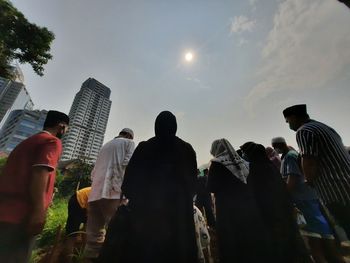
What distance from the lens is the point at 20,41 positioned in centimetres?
746

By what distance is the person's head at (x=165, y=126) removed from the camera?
2055mm

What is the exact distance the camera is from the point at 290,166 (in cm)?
274

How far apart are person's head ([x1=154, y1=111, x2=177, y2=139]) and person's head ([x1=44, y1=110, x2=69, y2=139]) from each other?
1.09m

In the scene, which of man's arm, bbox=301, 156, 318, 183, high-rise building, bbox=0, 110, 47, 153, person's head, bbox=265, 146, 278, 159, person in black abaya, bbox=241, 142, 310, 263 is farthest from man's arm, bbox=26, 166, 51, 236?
high-rise building, bbox=0, 110, 47, 153

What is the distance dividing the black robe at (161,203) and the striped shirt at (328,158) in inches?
48.8

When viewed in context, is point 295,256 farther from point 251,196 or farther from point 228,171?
point 228,171

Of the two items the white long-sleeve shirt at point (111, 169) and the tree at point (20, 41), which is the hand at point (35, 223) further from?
the tree at point (20, 41)

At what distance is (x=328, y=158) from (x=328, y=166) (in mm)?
79

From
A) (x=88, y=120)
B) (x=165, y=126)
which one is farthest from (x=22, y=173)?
(x=88, y=120)

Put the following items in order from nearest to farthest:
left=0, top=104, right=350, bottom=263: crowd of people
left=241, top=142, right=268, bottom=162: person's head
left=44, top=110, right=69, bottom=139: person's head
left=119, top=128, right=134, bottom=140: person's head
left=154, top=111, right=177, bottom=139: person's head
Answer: left=0, top=104, right=350, bottom=263: crowd of people, left=44, top=110, right=69, bottom=139: person's head, left=154, top=111, right=177, bottom=139: person's head, left=241, top=142, right=268, bottom=162: person's head, left=119, top=128, right=134, bottom=140: person's head

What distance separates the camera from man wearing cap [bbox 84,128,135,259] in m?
2.59

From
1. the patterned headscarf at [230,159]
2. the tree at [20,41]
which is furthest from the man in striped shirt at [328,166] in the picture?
the tree at [20,41]

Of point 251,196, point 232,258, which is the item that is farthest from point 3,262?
point 251,196

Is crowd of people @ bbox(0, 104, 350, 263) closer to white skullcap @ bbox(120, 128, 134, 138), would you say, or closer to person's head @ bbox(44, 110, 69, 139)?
person's head @ bbox(44, 110, 69, 139)
